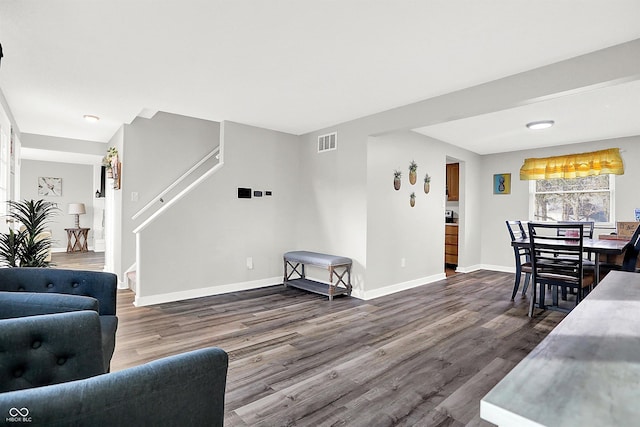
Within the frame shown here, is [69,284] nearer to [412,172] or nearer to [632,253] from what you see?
[412,172]

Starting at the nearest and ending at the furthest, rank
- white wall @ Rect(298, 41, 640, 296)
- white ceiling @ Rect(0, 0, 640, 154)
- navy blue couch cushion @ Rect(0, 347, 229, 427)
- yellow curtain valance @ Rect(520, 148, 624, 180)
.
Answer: navy blue couch cushion @ Rect(0, 347, 229, 427) < white ceiling @ Rect(0, 0, 640, 154) < white wall @ Rect(298, 41, 640, 296) < yellow curtain valance @ Rect(520, 148, 624, 180)

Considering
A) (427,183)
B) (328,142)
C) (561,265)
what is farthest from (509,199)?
(328,142)

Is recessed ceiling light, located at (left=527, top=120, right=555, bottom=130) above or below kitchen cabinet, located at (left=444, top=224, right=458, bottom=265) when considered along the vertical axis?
above

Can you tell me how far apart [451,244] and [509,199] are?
1352mm

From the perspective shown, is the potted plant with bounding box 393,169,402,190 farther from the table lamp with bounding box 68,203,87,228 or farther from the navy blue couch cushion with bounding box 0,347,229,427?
the table lamp with bounding box 68,203,87,228

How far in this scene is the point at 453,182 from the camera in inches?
264

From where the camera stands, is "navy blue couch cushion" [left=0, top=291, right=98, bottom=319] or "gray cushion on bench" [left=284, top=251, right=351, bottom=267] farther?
"gray cushion on bench" [left=284, top=251, right=351, bottom=267]

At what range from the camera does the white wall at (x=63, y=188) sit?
8016 millimetres

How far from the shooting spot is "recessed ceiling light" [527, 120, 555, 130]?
14.3ft

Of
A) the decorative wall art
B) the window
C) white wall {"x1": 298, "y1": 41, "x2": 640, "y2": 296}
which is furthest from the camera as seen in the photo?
the decorative wall art

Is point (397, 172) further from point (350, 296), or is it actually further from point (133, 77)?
point (133, 77)

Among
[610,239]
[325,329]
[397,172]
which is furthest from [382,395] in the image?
[610,239]

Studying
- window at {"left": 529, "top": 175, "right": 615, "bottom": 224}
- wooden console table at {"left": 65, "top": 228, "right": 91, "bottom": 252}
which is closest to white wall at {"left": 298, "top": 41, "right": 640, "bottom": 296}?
window at {"left": 529, "top": 175, "right": 615, "bottom": 224}

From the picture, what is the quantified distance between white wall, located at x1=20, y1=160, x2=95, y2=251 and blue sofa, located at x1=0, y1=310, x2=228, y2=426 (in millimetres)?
8559
